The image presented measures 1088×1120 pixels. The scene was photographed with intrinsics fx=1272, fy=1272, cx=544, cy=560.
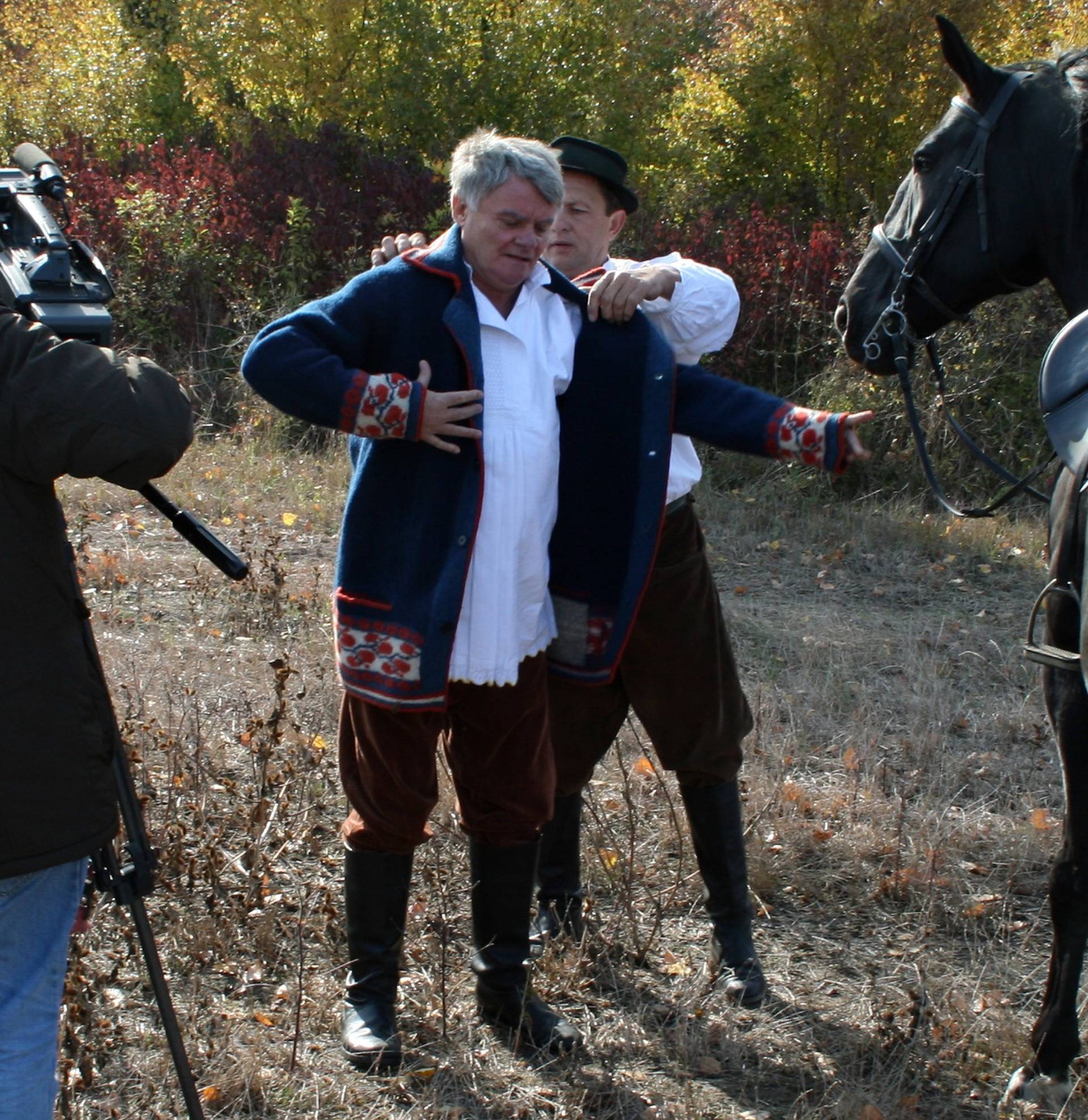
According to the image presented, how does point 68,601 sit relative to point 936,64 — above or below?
below

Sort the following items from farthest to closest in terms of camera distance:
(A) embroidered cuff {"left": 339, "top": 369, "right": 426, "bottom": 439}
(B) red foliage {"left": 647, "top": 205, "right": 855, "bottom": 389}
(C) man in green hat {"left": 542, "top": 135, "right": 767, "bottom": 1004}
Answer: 1. (B) red foliage {"left": 647, "top": 205, "right": 855, "bottom": 389}
2. (C) man in green hat {"left": 542, "top": 135, "right": 767, "bottom": 1004}
3. (A) embroidered cuff {"left": 339, "top": 369, "right": 426, "bottom": 439}

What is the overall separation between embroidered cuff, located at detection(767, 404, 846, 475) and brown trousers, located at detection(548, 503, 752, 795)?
51cm

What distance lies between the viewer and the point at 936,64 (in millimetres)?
12719

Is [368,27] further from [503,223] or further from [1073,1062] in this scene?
[1073,1062]

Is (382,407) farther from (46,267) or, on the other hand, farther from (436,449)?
(46,267)

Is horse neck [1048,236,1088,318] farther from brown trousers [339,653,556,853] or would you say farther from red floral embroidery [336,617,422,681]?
red floral embroidery [336,617,422,681]

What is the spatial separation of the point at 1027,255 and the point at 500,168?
4.41 feet

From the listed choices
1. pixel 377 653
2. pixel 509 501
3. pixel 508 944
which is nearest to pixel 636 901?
pixel 508 944

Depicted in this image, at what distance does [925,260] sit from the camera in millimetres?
3164

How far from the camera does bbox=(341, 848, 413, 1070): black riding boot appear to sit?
2871 mm

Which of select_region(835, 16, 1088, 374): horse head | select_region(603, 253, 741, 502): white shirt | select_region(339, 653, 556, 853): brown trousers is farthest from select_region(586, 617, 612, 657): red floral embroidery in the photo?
select_region(835, 16, 1088, 374): horse head

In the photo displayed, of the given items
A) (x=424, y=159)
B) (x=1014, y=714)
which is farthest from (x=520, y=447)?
(x=424, y=159)

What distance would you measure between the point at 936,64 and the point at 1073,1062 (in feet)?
38.8

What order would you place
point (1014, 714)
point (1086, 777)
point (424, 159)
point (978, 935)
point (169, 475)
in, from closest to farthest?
point (1086, 777), point (978, 935), point (1014, 714), point (169, 475), point (424, 159)
